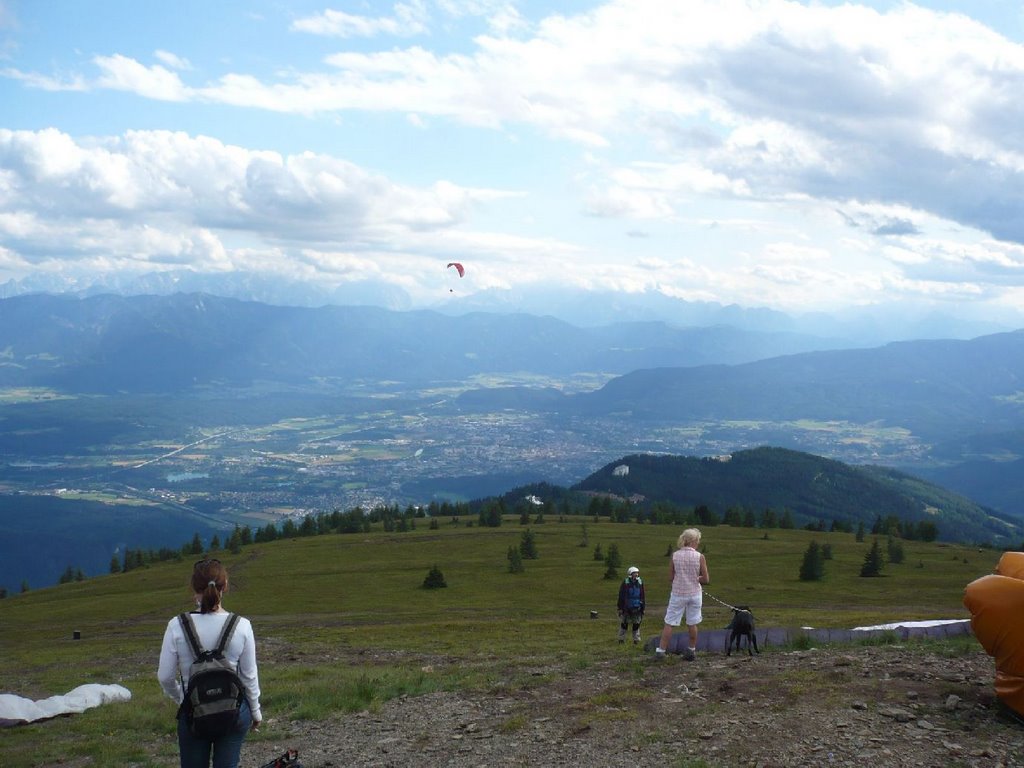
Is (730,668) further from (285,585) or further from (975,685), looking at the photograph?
(285,585)

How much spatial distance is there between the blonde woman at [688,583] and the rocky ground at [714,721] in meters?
0.91

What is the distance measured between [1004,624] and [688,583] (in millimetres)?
7096

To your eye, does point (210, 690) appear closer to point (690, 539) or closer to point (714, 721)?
point (714, 721)

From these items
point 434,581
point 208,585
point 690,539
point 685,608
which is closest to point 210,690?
point 208,585

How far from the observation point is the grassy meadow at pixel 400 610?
1838cm

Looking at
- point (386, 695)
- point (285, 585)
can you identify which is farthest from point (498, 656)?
point (285, 585)

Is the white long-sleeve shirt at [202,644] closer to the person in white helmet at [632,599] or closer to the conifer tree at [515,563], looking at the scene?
the person in white helmet at [632,599]

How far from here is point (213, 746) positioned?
884 cm

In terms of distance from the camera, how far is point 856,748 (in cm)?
1152

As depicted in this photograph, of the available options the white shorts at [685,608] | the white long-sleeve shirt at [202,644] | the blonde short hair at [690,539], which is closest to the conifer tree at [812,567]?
the white shorts at [685,608]

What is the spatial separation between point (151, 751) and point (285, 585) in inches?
2432

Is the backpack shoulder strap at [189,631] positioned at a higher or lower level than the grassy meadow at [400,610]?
higher

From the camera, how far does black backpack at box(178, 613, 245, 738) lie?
8.41m

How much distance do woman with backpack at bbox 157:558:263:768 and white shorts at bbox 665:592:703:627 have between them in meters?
11.5
